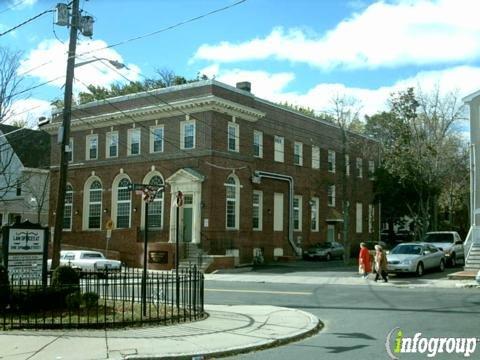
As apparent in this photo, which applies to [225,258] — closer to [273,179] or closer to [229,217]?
[229,217]

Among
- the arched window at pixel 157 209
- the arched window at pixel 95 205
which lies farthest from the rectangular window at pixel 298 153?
the arched window at pixel 95 205

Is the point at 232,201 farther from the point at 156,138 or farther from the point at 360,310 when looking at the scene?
the point at 360,310

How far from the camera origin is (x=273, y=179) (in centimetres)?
4100

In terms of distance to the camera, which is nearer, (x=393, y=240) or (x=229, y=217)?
(x=229, y=217)

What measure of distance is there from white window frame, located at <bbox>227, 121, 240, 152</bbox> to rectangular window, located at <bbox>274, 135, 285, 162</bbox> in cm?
501

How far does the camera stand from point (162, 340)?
33.7 feet

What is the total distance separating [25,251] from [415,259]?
1688 centimetres

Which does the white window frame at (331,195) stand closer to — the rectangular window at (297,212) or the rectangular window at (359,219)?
the rectangular window at (359,219)

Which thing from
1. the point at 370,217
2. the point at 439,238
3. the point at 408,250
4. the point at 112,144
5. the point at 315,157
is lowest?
the point at 408,250

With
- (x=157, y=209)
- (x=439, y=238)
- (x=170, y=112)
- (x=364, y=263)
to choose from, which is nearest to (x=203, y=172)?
(x=157, y=209)

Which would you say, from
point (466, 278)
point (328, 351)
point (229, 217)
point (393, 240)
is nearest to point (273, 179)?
point (229, 217)

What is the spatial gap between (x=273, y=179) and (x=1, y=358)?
107ft

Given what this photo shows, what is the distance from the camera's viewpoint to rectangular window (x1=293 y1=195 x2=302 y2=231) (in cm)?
4362

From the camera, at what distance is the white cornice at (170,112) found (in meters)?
35.4
